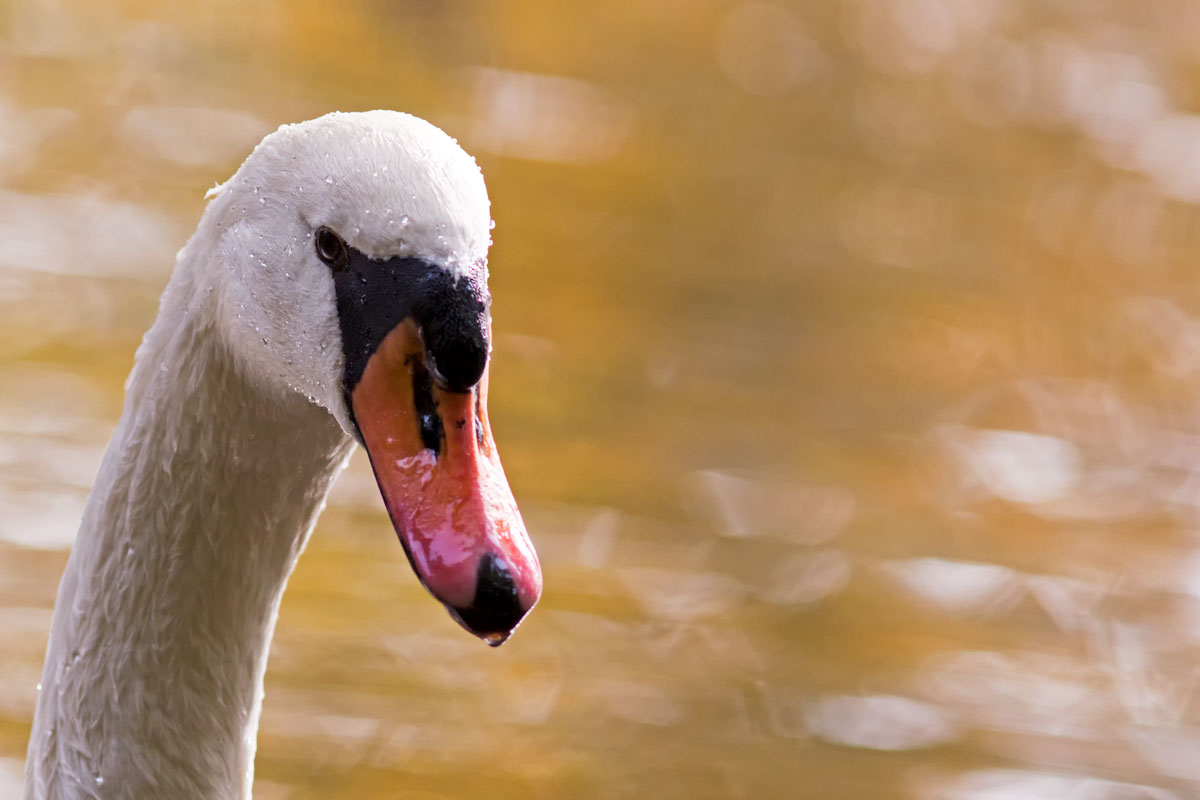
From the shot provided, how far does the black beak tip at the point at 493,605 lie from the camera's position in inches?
52.8

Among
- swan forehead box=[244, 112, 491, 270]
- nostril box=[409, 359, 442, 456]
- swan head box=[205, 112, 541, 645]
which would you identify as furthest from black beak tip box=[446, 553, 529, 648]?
swan forehead box=[244, 112, 491, 270]

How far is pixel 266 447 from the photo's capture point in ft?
5.24

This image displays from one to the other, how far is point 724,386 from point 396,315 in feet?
9.02

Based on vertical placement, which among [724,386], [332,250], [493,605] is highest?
[724,386]

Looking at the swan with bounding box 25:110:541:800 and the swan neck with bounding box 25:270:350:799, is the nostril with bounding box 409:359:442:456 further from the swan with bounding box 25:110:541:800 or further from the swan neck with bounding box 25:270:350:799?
the swan neck with bounding box 25:270:350:799

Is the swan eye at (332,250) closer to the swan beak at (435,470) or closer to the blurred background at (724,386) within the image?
the swan beak at (435,470)

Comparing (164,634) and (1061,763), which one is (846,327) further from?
(164,634)

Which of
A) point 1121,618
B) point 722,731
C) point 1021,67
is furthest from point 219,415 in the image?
point 1021,67

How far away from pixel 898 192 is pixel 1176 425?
1358mm

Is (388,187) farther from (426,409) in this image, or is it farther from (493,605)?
(493,605)

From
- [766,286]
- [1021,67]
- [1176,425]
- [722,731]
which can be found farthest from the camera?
[1021,67]

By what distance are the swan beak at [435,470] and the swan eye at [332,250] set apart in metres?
0.08

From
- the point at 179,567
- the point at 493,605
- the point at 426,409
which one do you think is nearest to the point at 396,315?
the point at 426,409

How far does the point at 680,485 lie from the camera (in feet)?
12.3
